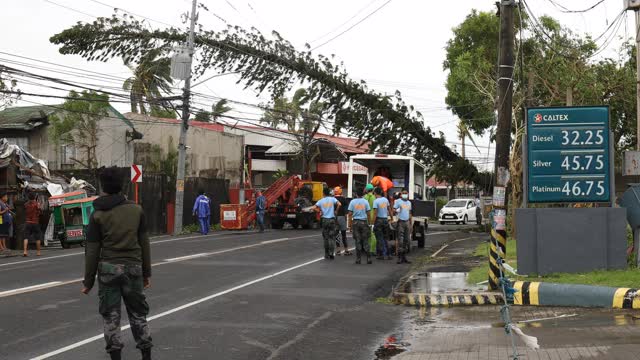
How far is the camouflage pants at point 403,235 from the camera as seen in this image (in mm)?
18458

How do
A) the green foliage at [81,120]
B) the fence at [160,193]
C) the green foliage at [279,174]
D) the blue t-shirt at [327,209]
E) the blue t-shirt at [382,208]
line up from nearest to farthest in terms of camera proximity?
the blue t-shirt at [382,208] < the blue t-shirt at [327,209] < the fence at [160,193] < the green foliage at [81,120] < the green foliage at [279,174]

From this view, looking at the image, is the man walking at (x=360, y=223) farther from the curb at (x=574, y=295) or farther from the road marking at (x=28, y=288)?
the road marking at (x=28, y=288)

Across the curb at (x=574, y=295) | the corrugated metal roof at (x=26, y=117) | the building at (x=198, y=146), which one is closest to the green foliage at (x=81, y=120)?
the corrugated metal roof at (x=26, y=117)

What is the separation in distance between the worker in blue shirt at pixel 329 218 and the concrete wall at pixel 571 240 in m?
6.22

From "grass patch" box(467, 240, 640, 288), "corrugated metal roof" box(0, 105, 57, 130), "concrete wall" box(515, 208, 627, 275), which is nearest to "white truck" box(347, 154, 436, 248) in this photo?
"concrete wall" box(515, 208, 627, 275)

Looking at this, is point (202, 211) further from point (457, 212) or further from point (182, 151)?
point (457, 212)

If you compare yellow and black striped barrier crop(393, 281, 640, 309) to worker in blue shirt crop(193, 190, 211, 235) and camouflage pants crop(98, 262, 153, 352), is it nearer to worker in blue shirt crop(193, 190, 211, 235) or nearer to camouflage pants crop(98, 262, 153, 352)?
camouflage pants crop(98, 262, 153, 352)

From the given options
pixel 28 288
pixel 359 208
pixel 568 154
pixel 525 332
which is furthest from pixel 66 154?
pixel 525 332

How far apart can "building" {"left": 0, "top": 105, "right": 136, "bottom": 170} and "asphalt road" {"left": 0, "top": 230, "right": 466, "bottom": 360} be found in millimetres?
23933

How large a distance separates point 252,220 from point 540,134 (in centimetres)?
2430

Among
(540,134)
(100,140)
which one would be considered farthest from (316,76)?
(540,134)

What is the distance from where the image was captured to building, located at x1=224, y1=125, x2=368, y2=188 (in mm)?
54219

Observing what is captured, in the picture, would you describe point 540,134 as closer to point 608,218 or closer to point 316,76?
point 608,218

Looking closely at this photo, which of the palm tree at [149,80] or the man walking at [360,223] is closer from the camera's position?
the man walking at [360,223]
